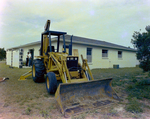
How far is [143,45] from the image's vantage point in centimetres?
561

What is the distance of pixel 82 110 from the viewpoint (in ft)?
11.3

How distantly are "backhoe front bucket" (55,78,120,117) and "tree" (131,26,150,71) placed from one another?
2.33m

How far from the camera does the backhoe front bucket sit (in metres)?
3.53

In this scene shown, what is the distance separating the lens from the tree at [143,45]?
215 inches

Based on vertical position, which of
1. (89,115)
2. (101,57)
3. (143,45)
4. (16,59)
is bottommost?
(89,115)

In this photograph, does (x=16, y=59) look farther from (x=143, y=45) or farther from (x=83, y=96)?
(x=143, y=45)

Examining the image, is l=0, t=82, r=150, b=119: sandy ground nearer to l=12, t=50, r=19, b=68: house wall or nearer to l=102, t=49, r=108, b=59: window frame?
l=102, t=49, r=108, b=59: window frame

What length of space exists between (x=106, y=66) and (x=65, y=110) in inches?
541

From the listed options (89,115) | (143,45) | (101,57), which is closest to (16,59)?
(101,57)

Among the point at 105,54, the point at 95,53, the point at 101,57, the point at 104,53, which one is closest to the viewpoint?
the point at 95,53

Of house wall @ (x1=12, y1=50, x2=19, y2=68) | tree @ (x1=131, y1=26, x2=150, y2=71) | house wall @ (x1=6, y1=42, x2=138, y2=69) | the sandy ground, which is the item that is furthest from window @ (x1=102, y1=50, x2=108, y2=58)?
the sandy ground

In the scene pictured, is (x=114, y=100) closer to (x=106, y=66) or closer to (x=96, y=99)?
(x=96, y=99)

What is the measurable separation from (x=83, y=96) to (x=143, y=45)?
3652 mm

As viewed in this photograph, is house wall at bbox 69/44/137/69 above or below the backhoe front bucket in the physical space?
above
